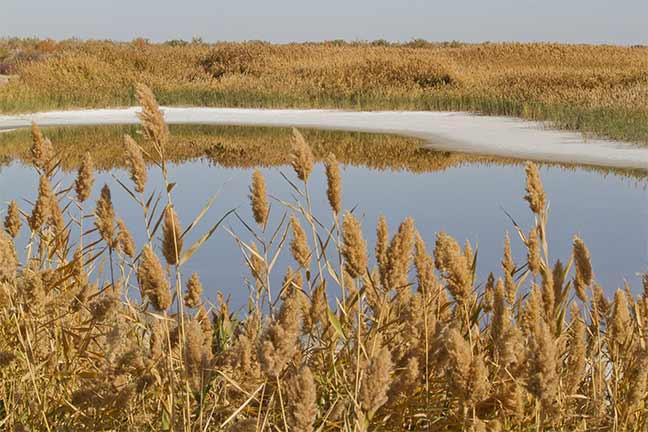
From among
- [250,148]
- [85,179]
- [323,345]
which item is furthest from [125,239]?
[250,148]

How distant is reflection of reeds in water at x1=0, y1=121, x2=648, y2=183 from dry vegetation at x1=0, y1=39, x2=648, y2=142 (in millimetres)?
2556

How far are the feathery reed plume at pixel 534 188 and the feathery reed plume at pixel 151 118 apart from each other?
67 cm

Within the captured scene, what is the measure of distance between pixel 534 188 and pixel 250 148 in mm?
10283

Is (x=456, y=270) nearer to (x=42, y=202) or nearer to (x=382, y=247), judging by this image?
(x=382, y=247)

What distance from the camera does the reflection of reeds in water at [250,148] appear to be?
10.4 meters

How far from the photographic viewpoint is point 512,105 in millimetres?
15859

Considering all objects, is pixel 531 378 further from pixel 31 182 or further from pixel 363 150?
pixel 363 150

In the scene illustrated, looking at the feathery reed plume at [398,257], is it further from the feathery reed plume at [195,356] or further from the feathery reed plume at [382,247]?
the feathery reed plume at [195,356]

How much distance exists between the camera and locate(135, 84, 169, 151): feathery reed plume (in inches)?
58.1

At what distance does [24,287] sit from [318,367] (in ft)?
2.31

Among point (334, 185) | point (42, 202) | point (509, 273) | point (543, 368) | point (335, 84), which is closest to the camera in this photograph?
point (543, 368)

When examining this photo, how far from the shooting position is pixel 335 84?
20266 mm

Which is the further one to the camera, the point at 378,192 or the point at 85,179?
the point at 378,192

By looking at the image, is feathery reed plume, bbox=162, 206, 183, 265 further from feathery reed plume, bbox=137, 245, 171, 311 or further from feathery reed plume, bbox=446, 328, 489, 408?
feathery reed plume, bbox=446, 328, 489, 408
